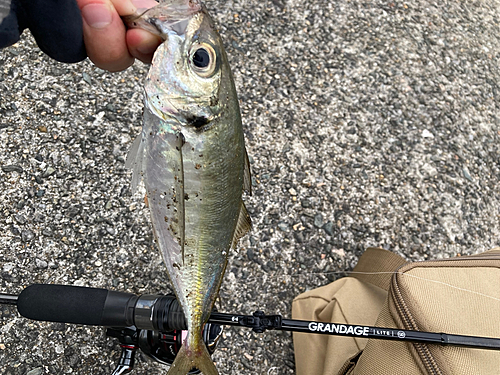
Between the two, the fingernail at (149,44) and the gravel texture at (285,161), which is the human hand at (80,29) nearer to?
the fingernail at (149,44)

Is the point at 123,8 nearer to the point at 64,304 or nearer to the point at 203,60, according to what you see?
the point at 203,60

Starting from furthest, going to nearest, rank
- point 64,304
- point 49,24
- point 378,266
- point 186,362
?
point 378,266, point 64,304, point 186,362, point 49,24

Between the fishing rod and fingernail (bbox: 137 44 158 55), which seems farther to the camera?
the fishing rod

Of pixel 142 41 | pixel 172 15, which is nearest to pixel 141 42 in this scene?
pixel 142 41

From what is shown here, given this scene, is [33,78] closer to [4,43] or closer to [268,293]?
[4,43]

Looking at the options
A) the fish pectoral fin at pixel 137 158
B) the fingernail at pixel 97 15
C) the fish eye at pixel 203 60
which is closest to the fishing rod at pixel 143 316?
the fish pectoral fin at pixel 137 158

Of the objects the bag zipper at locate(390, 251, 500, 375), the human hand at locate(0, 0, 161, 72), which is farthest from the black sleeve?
the bag zipper at locate(390, 251, 500, 375)

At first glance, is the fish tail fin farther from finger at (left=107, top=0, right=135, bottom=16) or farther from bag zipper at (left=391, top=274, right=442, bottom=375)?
finger at (left=107, top=0, right=135, bottom=16)
